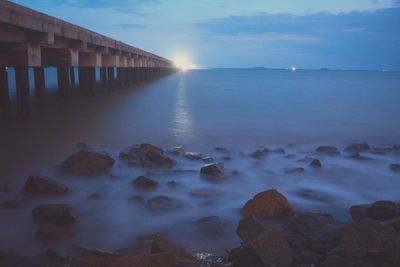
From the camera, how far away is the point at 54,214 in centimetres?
336

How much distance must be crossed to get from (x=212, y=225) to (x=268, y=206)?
0.60m

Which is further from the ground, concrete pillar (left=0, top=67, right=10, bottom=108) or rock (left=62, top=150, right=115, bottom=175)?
concrete pillar (left=0, top=67, right=10, bottom=108)

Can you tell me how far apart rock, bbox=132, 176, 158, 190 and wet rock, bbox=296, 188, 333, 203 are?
167 centimetres

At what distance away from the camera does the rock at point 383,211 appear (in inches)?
130

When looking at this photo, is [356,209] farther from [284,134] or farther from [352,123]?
[352,123]

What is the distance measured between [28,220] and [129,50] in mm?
14912

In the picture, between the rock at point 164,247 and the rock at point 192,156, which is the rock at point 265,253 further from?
the rock at point 192,156

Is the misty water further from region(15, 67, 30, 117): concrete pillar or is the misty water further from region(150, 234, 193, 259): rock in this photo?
region(150, 234, 193, 259): rock

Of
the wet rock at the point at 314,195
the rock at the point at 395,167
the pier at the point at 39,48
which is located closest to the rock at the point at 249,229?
the wet rock at the point at 314,195

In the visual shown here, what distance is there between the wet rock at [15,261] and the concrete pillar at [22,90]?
7.41 meters

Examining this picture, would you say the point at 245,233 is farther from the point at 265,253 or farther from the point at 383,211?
the point at 383,211

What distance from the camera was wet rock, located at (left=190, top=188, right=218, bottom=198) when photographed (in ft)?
14.1

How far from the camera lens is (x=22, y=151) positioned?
6273 mm

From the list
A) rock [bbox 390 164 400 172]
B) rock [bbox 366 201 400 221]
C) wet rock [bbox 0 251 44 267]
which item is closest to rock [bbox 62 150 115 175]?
wet rock [bbox 0 251 44 267]
